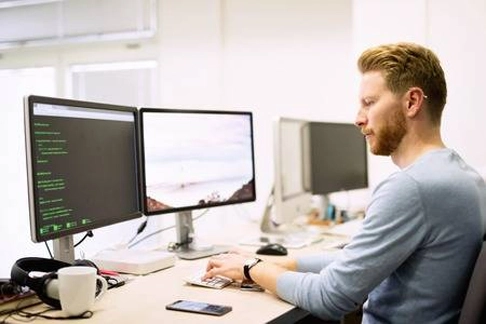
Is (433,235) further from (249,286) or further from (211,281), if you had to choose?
(211,281)

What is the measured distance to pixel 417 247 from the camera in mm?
1215

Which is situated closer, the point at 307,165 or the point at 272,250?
the point at 272,250

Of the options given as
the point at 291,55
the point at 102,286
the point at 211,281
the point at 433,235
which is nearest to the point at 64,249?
the point at 102,286

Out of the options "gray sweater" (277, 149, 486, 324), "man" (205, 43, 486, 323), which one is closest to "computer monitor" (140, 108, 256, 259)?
"man" (205, 43, 486, 323)

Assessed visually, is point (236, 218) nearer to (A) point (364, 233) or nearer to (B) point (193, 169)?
(B) point (193, 169)

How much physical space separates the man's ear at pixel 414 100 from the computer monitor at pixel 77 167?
87cm

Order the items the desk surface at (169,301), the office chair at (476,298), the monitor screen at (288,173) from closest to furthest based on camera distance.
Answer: the office chair at (476,298) < the desk surface at (169,301) < the monitor screen at (288,173)

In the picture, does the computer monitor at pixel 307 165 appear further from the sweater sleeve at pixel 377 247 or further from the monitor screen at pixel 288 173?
the sweater sleeve at pixel 377 247

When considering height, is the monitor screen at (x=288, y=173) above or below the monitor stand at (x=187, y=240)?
above

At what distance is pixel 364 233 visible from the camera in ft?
4.01

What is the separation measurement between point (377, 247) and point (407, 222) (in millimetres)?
84

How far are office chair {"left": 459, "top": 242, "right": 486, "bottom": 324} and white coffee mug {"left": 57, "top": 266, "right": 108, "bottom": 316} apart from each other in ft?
2.76

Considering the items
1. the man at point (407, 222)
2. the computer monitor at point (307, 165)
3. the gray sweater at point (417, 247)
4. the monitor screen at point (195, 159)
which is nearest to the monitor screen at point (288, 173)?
the computer monitor at point (307, 165)

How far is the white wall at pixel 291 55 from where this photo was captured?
2.98 m
